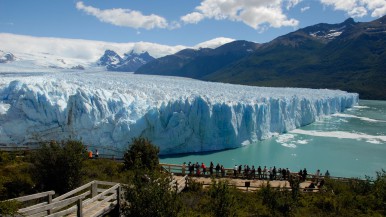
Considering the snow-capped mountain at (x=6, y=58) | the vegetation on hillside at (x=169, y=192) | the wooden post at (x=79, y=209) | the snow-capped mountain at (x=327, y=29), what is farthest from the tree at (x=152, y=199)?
the snow-capped mountain at (x=6, y=58)

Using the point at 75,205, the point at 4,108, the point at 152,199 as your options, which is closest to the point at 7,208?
the point at 75,205

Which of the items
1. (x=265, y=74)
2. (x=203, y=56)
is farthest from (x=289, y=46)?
(x=203, y=56)

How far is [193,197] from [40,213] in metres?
5.70

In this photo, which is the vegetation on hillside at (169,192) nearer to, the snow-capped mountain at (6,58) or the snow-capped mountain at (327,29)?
the snow-capped mountain at (327,29)

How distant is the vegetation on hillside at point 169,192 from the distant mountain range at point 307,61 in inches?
3330

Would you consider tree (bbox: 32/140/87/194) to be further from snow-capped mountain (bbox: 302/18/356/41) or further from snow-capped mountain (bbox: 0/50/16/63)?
snow-capped mountain (bbox: 0/50/16/63)

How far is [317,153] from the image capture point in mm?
26844

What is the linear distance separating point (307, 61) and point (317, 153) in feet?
352

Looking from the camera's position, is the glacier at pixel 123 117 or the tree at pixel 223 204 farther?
the glacier at pixel 123 117

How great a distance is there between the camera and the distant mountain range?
4090 inches

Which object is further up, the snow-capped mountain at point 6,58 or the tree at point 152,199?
the snow-capped mountain at point 6,58

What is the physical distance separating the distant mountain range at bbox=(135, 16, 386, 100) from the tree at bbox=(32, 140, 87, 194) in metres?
91.3

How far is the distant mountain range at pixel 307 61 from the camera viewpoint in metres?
104

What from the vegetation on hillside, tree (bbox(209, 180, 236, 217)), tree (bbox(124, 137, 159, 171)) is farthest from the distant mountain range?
tree (bbox(209, 180, 236, 217))
